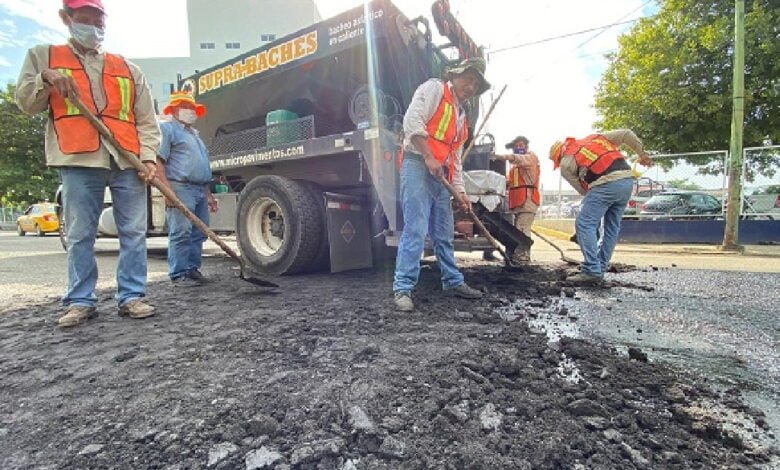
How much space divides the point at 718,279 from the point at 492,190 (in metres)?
2.39

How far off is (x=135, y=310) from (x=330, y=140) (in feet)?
6.99

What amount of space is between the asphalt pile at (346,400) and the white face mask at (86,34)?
5.25ft

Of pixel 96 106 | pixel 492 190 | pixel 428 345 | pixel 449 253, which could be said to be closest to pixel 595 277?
pixel 492 190

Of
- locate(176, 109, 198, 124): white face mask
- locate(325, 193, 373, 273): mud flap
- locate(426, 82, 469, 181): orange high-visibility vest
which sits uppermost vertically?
locate(176, 109, 198, 124): white face mask

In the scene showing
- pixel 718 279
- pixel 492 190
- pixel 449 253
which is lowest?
pixel 718 279

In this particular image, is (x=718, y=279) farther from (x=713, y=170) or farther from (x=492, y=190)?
(x=713, y=170)

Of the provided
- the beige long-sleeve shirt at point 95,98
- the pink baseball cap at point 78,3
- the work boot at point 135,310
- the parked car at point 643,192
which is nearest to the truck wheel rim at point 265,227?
the beige long-sleeve shirt at point 95,98

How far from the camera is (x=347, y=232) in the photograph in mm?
4188

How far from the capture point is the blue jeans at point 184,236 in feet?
12.1

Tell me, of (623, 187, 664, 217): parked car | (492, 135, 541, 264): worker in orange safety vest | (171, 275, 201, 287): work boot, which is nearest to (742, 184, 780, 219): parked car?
(623, 187, 664, 217): parked car

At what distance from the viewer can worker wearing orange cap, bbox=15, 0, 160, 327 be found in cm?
233

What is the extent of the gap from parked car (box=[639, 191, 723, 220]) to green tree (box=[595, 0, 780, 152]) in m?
3.31

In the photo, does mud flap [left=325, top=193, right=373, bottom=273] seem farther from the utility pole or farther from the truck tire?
the utility pole

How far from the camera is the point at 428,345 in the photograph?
1.95m
